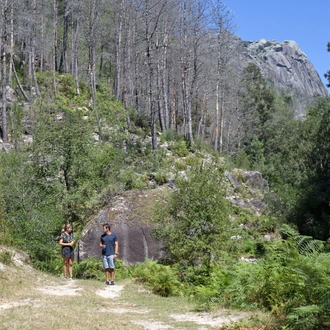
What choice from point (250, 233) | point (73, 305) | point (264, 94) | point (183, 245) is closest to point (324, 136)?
point (250, 233)

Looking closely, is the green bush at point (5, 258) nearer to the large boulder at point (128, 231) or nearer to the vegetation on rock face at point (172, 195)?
the vegetation on rock face at point (172, 195)

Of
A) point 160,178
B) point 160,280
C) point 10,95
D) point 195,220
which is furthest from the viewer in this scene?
point 10,95

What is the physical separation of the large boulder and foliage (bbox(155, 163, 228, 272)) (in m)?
2.35

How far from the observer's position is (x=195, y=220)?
513 inches

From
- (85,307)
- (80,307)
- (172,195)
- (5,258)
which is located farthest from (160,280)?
(5,258)

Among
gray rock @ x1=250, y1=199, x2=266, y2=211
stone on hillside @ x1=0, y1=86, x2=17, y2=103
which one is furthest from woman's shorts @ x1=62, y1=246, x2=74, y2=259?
stone on hillside @ x1=0, y1=86, x2=17, y2=103

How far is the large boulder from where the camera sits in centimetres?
1596

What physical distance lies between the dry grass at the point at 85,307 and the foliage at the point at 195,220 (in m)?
1.81

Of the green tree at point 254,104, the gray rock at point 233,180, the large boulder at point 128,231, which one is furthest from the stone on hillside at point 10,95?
the green tree at point 254,104

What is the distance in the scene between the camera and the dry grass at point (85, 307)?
6871 millimetres

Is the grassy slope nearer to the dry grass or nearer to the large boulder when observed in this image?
the dry grass

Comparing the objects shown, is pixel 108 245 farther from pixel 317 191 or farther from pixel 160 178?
pixel 317 191

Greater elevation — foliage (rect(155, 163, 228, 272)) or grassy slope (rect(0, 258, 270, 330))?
foliage (rect(155, 163, 228, 272))

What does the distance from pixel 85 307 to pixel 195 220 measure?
5.38 meters
